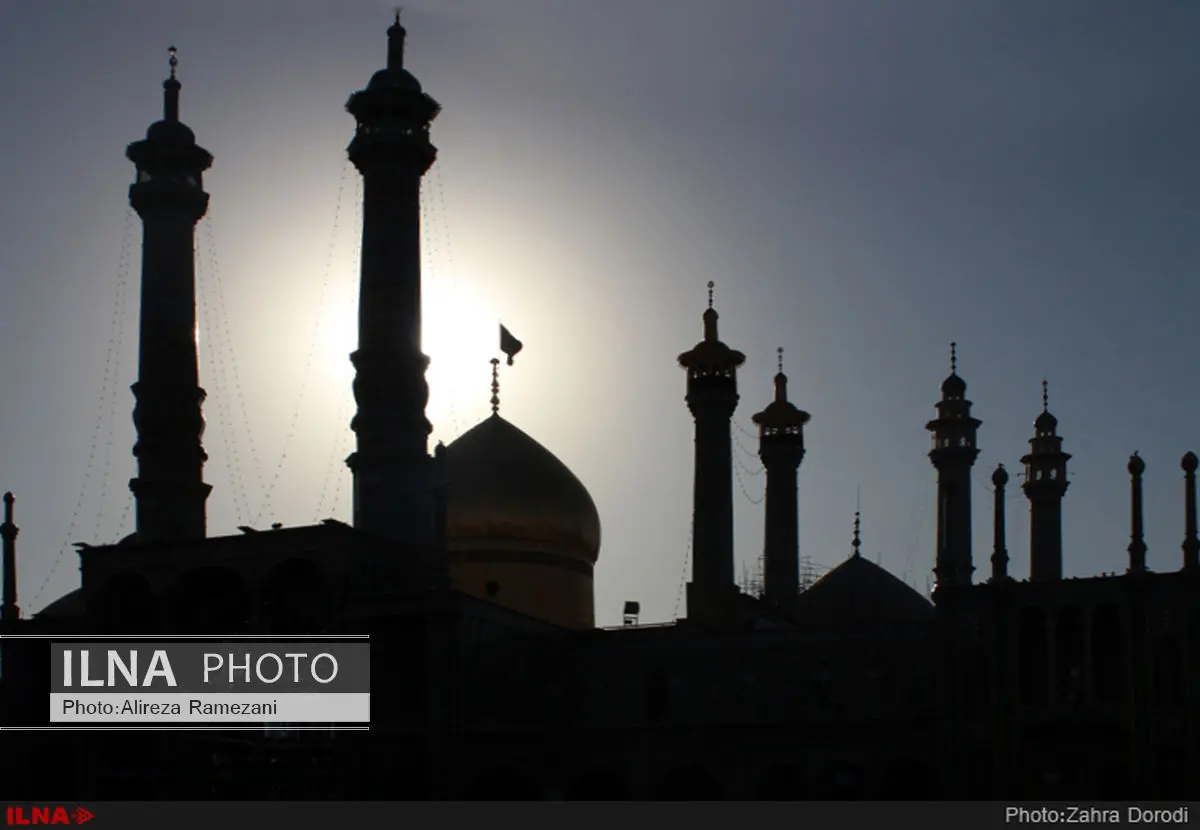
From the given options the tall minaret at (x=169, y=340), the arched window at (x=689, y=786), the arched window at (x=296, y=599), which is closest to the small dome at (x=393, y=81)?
the tall minaret at (x=169, y=340)

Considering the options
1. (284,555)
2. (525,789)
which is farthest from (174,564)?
(525,789)

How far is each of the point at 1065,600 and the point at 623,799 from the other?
9889 mm

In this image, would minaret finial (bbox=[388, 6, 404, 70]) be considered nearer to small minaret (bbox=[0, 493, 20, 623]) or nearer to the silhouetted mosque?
the silhouetted mosque

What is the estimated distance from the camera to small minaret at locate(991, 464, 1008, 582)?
131 ft

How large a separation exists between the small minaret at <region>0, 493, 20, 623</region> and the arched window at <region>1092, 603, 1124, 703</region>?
26.5 metres

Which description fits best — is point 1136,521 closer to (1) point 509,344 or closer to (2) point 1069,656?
(2) point 1069,656

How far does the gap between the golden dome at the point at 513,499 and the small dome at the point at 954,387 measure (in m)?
9.94

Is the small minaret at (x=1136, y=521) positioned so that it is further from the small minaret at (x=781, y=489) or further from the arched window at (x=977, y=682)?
the small minaret at (x=781, y=489)

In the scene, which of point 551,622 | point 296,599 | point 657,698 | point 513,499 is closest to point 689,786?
point 657,698

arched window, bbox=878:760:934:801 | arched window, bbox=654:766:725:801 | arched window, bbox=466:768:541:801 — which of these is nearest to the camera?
arched window, bbox=878:760:934:801

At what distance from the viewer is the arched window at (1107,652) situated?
38188 millimetres

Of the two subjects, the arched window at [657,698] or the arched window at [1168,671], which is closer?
the arched window at [1168,671]

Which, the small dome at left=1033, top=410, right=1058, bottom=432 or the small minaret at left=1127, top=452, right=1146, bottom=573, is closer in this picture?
the small minaret at left=1127, top=452, right=1146, bottom=573
